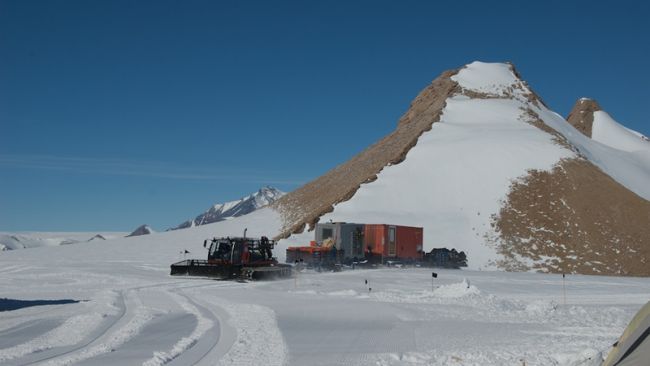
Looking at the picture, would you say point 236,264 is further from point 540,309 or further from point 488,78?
point 488,78

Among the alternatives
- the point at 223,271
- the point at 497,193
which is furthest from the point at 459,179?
the point at 223,271

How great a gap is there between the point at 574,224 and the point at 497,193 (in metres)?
8.38

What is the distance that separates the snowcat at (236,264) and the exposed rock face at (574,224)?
2253cm

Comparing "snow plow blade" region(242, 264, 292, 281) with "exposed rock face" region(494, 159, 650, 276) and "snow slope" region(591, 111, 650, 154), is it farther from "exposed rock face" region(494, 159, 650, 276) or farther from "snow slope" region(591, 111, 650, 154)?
"snow slope" region(591, 111, 650, 154)

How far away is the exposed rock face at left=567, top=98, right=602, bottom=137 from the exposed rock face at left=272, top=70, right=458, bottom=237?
61.5 m

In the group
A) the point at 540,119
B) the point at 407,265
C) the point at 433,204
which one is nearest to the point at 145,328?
the point at 407,265

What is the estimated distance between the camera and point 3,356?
1087 centimetres

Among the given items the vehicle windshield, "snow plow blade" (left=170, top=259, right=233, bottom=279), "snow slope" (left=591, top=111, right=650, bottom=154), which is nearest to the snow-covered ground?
"snow plow blade" (left=170, top=259, right=233, bottom=279)

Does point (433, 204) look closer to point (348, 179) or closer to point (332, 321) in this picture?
point (348, 179)

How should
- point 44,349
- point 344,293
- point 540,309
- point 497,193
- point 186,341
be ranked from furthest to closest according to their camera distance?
point 497,193 → point 344,293 → point 540,309 → point 186,341 → point 44,349

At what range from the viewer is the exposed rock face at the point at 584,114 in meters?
142

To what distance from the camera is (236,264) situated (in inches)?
1272

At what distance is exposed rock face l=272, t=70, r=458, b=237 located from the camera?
210ft

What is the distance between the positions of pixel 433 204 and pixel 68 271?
3574cm
